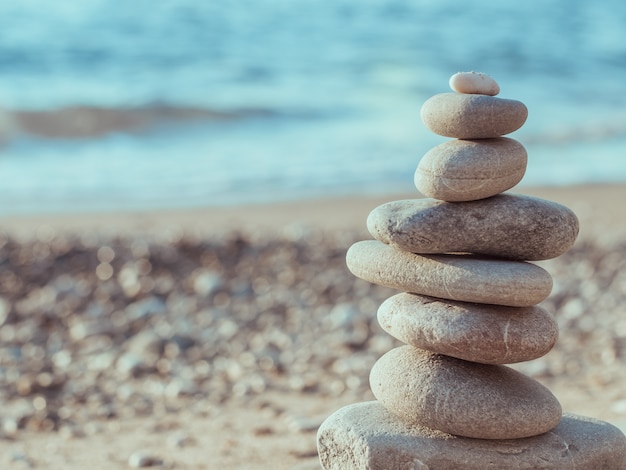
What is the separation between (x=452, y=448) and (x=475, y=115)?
107 cm

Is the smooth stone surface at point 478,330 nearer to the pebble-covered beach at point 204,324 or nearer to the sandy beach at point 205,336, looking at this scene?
the sandy beach at point 205,336

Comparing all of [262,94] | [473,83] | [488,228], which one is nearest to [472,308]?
[488,228]

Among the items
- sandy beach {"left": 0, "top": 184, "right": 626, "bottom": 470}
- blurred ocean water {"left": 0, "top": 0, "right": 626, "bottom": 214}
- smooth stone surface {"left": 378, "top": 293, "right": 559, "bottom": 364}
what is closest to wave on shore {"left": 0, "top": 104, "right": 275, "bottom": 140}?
blurred ocean water {"left": 0, "top": 0, "right": 626, "bottom": 214}

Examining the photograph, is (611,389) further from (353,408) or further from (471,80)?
(471,80)

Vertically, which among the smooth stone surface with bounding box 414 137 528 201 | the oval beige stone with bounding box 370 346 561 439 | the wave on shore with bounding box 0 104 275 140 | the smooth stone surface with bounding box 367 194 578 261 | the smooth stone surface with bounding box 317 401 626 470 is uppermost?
the wave on shore with bounding box 0 104 275 140

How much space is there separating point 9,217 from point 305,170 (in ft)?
10.5

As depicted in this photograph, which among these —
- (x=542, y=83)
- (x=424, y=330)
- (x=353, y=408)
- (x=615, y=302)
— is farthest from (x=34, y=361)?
(x=542, y=83)

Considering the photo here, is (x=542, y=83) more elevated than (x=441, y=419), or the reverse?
(x=542, y=83)

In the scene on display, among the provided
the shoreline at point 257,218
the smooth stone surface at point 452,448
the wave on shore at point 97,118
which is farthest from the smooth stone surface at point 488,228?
the wave on shore at point 97,118

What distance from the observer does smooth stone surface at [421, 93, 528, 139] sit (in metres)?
2.97

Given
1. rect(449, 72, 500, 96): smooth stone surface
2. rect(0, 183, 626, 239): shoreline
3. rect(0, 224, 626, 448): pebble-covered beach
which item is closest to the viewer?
rect(449, 72, 500, 96): smooth stone surface

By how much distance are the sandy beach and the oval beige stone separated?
659mm

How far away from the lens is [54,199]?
8656 mm

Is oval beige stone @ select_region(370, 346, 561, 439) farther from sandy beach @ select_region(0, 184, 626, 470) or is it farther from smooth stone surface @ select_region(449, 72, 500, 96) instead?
smooth stone surface @ select_region(449, 72, 500, 96)
